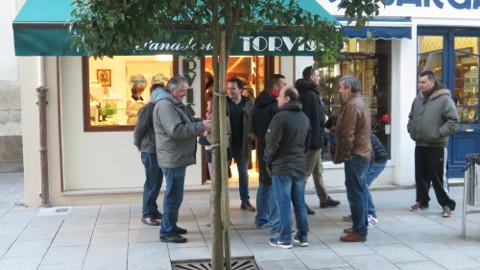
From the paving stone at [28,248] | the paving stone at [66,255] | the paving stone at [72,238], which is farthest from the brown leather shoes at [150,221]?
the paving stone at [28,248]

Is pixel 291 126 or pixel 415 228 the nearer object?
pixel 291 126

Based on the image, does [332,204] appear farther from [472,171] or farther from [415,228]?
[472,171]

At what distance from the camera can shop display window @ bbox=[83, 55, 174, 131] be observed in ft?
27.8

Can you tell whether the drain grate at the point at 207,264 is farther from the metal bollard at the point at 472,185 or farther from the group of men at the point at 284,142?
the metal bollard at the point at 472,185

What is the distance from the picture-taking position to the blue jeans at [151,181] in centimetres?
698

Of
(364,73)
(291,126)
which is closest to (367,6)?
(291,126)

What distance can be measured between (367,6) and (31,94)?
5.17 m

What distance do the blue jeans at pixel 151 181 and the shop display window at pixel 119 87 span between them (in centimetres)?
166

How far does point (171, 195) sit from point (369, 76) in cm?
476

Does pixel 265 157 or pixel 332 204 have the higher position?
pixel 265 157

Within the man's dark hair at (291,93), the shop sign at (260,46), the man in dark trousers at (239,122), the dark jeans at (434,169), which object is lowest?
the dark jeans at (434,169)

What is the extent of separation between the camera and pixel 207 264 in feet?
18.2

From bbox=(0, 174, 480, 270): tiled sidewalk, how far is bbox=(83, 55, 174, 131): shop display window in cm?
128

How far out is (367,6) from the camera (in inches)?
187
